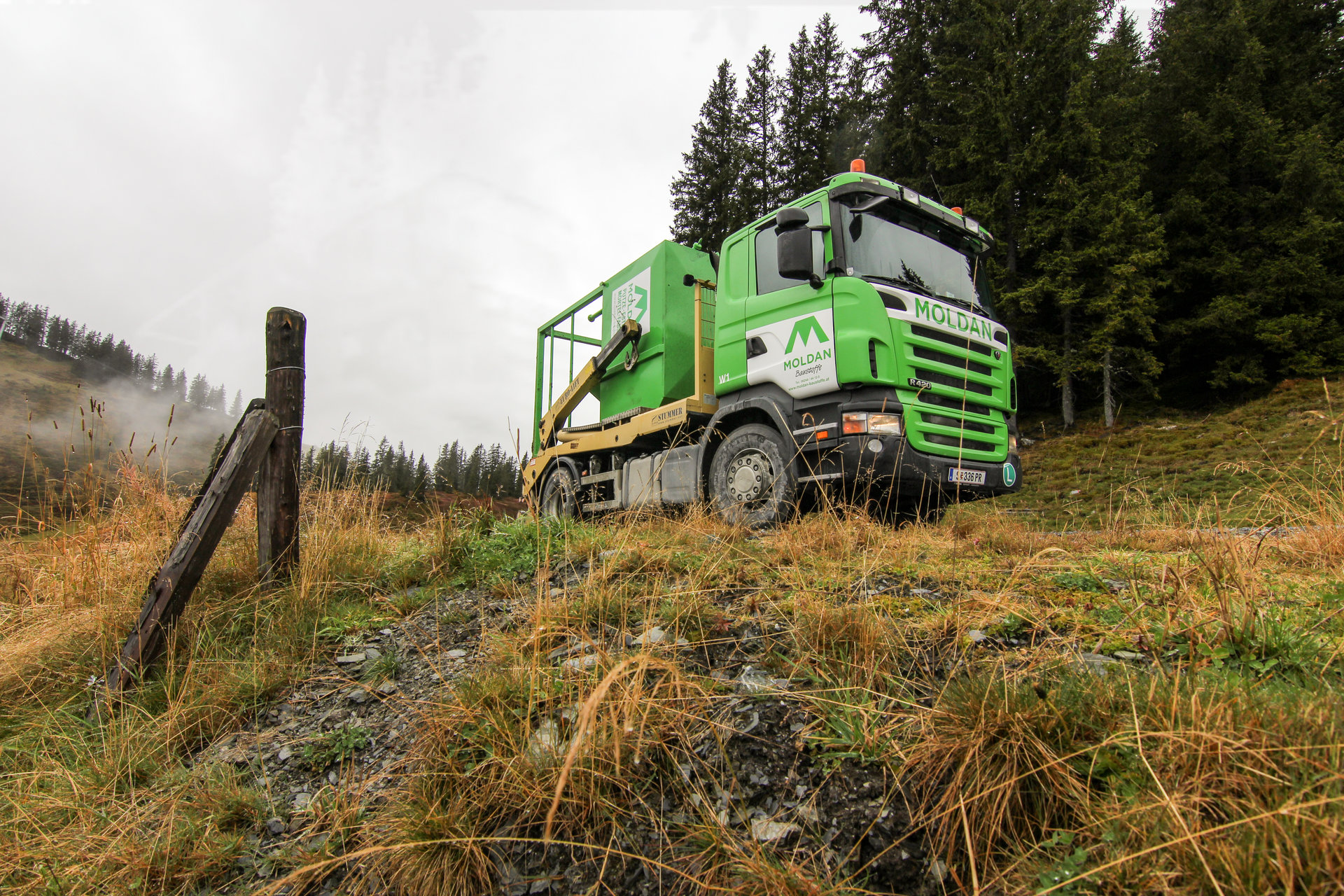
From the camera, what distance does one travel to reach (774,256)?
5992 mm

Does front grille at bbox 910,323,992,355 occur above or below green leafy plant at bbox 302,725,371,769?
above

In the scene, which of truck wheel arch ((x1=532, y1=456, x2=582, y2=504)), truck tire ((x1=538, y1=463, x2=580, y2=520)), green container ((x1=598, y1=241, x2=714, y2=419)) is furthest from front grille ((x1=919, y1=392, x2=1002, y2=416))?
truck wheel arch ((x1=532, y1=456, x2=582, y2=504))

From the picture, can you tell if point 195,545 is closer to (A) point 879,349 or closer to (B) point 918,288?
(A) point 879,349

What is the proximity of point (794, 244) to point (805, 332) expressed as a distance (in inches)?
29.7

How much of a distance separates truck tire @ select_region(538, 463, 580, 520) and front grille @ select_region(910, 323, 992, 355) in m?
4.64

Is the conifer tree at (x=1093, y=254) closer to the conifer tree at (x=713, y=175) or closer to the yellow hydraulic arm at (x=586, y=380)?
the conifer tree at (x=713, y=175)

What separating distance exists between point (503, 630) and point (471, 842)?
1.41 metres

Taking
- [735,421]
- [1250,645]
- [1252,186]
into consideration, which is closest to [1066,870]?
[1250,645]

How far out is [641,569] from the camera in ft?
11.2

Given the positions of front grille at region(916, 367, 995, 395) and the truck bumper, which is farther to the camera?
front grille at region(916, 367, 995, 395)

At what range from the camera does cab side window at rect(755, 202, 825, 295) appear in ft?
18.0

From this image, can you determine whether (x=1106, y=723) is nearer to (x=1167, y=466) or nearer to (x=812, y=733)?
(x=812, y=733)

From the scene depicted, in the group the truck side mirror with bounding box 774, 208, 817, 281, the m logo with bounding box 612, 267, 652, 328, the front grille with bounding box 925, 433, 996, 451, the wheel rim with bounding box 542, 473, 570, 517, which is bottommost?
the wheel rim with bounding box 542, 473, 570, 517

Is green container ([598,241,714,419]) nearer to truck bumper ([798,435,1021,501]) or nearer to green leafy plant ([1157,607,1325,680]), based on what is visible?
truck bumper ([798,435,1021,501])
